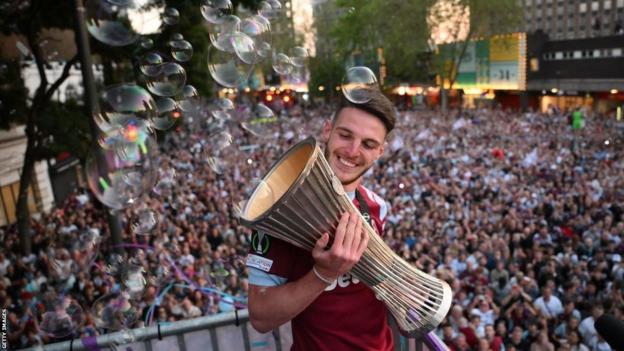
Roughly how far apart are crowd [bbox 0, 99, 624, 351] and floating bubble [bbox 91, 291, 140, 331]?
2.3 inches

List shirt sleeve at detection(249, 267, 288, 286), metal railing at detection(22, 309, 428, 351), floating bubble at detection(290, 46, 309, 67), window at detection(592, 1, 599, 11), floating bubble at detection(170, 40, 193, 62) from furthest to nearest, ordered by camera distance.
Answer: window at detection(592, 1, 599, 11)
floating bubble at detection(170, 40, 193, 62)
floating bubble at detection(290, 46, 309, 67)
metal railing at detection(22, 309, 428, 351)
shirt sleeve at detection(249, 267, 288, 286)

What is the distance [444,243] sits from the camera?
9.86 meters

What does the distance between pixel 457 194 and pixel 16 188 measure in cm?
1588

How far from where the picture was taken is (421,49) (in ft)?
126

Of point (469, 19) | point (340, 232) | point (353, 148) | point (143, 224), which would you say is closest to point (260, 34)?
point (143, 224)

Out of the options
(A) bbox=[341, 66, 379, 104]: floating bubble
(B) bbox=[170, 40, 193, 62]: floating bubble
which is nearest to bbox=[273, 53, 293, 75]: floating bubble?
(B) bbox=[170, 40, 193, 62]: floating bubble

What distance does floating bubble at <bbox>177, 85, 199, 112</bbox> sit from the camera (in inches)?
218

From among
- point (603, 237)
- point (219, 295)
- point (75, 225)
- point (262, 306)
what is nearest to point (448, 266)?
point (603, 237)

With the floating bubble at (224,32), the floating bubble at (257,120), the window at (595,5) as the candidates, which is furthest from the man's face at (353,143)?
the window at (595,5)

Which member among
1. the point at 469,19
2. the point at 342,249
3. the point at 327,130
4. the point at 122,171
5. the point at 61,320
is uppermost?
the point at 469,19

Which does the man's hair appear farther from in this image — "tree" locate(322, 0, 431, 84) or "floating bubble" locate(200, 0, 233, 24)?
"tree" locate(322, 0, 431, 84)

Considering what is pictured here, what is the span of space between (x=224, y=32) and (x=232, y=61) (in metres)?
0.32

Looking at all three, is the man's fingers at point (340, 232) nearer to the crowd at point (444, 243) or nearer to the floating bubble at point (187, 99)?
the crowd at point (444, 243)

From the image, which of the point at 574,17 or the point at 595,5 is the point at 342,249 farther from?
the point at 574,17
